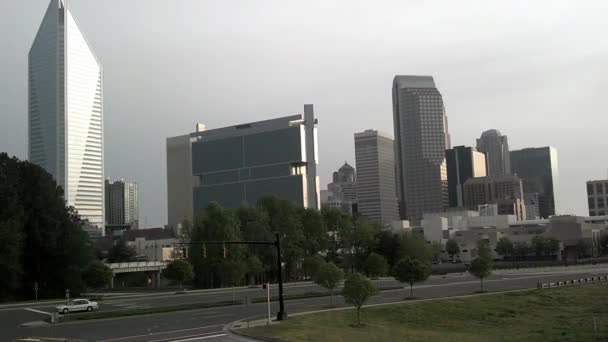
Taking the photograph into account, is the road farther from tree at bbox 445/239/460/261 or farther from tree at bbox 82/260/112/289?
tree at bbox 445/239/460/261

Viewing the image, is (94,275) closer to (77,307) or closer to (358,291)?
(77,307)

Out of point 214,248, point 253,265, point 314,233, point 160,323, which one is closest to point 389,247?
point 314,233

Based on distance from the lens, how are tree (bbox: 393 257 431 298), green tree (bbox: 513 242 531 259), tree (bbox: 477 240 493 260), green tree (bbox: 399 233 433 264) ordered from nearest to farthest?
tree (bbox: 393 257 431 298) < tree (bbox: 477 240 493 260) < green tree (bbox: 399 233 433 264) < green tree (bbox: 513 242 531 259)

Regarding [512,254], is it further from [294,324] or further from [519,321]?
[294,324]

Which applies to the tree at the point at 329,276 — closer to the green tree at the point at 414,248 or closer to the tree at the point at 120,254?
the green tree at the point at 414,248

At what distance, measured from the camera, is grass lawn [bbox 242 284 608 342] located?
4359 cm

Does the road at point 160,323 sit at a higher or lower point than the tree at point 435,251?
lower

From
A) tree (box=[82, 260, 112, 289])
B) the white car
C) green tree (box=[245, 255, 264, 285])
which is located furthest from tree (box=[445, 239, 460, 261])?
the white car

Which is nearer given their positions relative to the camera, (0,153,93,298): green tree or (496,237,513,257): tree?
(0,153,93,298): green tree

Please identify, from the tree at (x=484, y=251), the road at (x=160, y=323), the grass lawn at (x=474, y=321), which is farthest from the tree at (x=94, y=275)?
the tree at (x=484, y=251)

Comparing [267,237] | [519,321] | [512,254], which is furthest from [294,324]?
[512,254]

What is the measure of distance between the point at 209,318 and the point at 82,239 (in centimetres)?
4278

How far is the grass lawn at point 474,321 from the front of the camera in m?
43.6

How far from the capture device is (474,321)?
55969 millimetres
